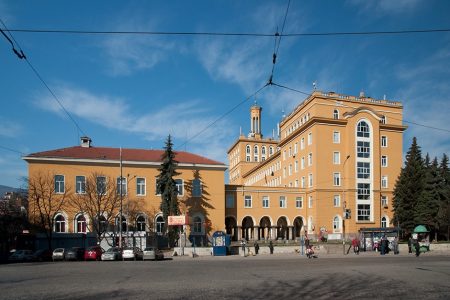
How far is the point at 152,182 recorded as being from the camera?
196ft

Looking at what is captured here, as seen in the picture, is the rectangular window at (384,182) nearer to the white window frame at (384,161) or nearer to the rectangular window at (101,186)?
the white window frame at (384,161)

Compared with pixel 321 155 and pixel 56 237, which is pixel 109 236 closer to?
pixel 56 237

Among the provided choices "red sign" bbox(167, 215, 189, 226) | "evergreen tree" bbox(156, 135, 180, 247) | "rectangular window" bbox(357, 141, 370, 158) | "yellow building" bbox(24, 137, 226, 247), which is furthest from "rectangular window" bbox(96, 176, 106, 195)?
"rectangular window" bbox(357, 141, 370, 158)

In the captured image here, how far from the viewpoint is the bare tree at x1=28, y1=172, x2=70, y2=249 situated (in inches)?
2083

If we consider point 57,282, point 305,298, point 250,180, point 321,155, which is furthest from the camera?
point 250,180

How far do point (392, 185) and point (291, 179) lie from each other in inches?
660

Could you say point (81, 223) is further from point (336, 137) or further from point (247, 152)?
point (247, 152)

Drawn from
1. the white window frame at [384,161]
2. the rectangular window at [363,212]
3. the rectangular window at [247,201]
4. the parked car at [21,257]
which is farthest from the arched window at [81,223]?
the white window frame at [384,161]

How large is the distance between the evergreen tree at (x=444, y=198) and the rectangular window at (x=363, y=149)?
1071 centimetres

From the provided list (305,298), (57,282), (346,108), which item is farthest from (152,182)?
(305,298)

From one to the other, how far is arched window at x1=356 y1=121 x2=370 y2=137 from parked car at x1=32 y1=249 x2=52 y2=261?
157 feet

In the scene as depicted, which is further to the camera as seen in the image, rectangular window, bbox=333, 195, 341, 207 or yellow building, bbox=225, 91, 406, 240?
rectangular window, bbox=333, 195, 341, 207

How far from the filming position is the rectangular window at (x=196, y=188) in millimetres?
60938

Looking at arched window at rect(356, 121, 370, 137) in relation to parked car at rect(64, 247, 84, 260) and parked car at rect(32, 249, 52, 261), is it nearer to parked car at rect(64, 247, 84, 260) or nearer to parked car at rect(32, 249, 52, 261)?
parked car at rect(64, 247, 84, 260)
